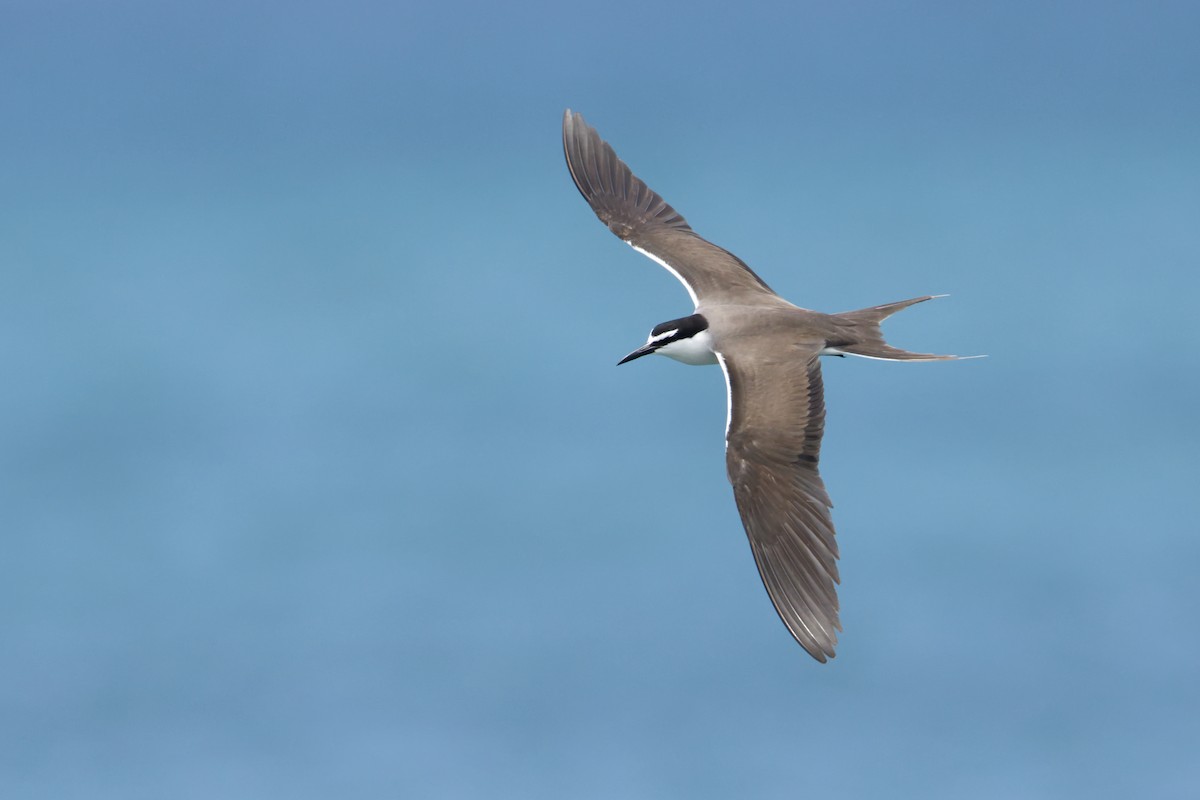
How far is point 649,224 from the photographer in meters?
16.6

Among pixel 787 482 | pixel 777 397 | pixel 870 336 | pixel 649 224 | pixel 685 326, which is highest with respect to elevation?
pixel 649 224

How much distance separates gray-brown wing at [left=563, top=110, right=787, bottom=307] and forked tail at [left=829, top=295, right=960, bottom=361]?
2.92ft

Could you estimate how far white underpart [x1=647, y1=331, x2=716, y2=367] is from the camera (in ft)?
47.2

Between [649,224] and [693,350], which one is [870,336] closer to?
[693,350]

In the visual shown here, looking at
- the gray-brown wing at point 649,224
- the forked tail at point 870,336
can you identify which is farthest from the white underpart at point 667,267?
the forked tail at point 870,336

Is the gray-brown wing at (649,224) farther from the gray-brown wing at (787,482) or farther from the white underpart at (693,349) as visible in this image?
the gray-brown wing at (787,482)

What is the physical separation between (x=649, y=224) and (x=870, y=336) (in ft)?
10.5

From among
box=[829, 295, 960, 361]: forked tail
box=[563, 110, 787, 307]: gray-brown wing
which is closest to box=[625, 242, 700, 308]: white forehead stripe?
box=[563, 110, 787, 307]: gray-brown wing

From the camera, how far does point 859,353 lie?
1403 cm

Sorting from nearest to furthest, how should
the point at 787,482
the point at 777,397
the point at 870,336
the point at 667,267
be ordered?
1. the point at 787,482
2. the point at 777,397
3. the point at 870,336
4. the point at 667,267

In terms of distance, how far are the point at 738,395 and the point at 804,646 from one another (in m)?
2.39

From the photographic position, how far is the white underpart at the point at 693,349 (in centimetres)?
1440

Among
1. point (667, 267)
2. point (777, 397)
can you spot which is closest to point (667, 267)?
point (667, 267)

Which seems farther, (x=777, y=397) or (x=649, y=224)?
(x=649, y=224)
